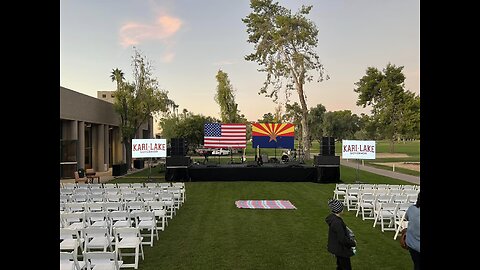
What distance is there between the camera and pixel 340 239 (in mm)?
5305

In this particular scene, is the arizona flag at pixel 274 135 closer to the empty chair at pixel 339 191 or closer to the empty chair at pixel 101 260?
the empty chair at pixel 339 191

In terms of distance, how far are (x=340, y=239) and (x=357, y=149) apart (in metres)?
→ 16.1

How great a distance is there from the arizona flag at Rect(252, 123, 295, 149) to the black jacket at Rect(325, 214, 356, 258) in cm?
1806

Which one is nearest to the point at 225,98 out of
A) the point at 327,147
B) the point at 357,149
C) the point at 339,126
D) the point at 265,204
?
the point at 327,147

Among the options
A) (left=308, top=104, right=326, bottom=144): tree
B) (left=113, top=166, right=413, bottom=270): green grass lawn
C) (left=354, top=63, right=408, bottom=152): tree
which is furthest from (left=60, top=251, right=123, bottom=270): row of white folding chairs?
(left=308, top=104, right=326, bottom=144): tree

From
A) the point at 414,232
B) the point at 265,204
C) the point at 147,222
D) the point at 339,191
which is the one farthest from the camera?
the point at 339,191

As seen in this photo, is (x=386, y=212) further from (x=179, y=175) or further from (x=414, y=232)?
Answer: (x=179, y=175)

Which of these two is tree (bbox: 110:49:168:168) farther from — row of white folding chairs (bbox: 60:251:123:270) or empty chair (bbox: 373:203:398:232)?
row of white folding chairs (bbox: 60:251:123:270)

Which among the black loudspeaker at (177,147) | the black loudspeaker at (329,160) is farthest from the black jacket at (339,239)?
the black loudspeaker at (177,147)

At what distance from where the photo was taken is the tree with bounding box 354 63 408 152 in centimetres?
4831

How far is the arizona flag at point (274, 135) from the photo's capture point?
23578 millimetres
